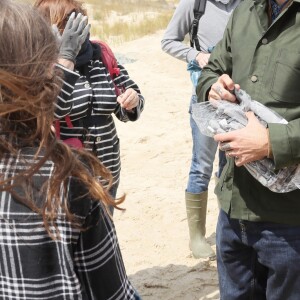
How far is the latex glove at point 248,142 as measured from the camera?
6.89 ft

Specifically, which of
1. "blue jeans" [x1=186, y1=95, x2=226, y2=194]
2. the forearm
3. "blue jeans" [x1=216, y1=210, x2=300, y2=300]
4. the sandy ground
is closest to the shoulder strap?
"blue jeans" [x1=186, y1=95, x2=226, y2=194]

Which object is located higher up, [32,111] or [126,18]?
[32,111]

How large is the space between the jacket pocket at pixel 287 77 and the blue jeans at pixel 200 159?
159 centimetres

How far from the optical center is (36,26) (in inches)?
53.7

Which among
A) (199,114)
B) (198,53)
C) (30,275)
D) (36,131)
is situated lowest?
(198,53)

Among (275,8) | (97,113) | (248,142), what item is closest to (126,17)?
(97,113)

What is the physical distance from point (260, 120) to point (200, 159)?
1.73 m

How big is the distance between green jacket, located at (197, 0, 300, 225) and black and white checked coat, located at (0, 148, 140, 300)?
875mm

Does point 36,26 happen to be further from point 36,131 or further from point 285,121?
point 285,121

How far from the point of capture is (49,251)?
4.49ft

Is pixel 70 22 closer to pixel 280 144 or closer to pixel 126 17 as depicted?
pixel 280 144

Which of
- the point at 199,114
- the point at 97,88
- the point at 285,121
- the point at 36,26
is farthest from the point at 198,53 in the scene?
the point at 36,26

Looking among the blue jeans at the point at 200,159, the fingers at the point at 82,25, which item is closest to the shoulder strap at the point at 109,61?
the fingers at the point at 82,25

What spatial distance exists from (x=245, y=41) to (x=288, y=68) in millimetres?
245
